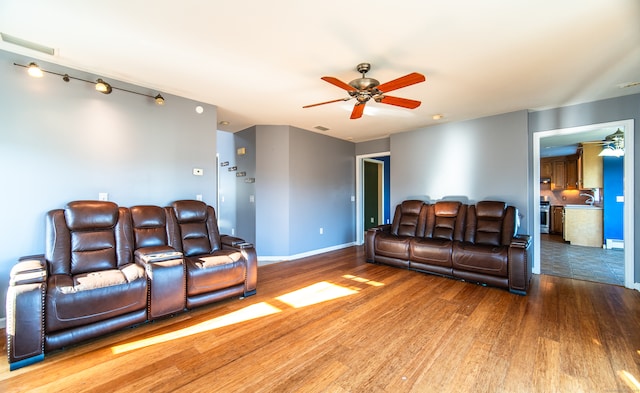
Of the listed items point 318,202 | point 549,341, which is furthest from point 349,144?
point 549,341

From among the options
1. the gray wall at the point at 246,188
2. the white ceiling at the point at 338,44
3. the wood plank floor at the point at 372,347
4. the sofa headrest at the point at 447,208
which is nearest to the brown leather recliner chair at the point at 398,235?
the sofa headrest at the point at 447,208

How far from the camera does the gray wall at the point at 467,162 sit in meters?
4.02

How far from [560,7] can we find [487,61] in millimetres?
737

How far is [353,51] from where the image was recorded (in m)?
2.36

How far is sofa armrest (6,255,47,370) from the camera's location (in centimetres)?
179

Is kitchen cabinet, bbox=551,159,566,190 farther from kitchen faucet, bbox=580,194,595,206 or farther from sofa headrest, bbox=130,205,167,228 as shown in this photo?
sofa headrest, bbox=130,205,167,228

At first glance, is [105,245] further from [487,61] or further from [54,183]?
[487,61]

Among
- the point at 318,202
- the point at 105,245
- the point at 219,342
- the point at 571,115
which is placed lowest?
the point at 219,342

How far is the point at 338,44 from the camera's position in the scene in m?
2.25

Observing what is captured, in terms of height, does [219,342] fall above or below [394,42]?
below

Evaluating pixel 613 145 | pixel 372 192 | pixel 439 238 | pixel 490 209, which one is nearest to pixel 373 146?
pixel 372 192

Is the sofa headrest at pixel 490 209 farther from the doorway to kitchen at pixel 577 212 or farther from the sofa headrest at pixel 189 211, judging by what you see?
the sofa headrest at pixel 189 211

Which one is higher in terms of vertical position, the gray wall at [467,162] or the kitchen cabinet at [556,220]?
the gray wall at [467,162]

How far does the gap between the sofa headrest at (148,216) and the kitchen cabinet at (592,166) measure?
848cm
